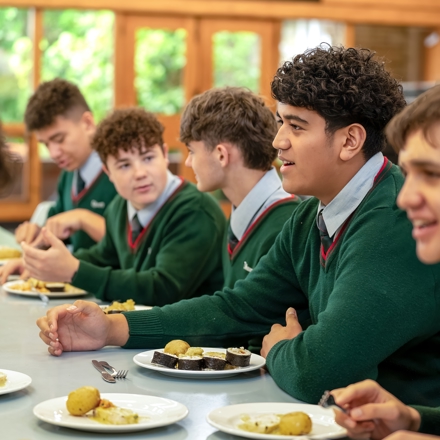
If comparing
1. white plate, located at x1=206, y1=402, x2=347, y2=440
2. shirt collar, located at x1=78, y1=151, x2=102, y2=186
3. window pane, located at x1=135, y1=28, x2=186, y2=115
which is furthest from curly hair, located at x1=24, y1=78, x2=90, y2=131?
window pane, located at x1=135, y1=28, x2=186, y2=115

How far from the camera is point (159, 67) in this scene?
9289mm

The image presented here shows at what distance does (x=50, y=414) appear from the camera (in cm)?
141

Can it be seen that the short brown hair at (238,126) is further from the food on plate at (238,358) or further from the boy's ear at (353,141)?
the food on plate at (238,358)

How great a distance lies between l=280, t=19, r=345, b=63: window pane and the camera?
382 inches

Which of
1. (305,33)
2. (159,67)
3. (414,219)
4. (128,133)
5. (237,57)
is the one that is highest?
(305,33)

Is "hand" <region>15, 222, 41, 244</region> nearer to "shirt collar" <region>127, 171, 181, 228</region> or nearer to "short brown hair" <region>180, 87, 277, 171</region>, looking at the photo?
"shirt collar" <region>127, 171, 181, 228</region>

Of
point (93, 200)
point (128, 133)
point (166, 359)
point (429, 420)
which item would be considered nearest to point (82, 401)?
point (166, 359)

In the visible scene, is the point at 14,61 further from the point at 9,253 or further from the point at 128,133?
the point at 128,133

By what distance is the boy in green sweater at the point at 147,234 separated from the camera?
2.73m

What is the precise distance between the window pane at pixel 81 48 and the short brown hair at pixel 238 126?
6302 mm

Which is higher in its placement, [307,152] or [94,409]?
[307,152]

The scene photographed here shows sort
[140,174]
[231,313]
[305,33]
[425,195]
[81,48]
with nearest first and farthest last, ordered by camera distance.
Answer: [425,195] < [231,313] < [140,174] < [81,48] < [305,33]

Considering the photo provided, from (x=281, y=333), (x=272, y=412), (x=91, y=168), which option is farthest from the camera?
(x=91, y=168)

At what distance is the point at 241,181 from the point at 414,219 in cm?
144
